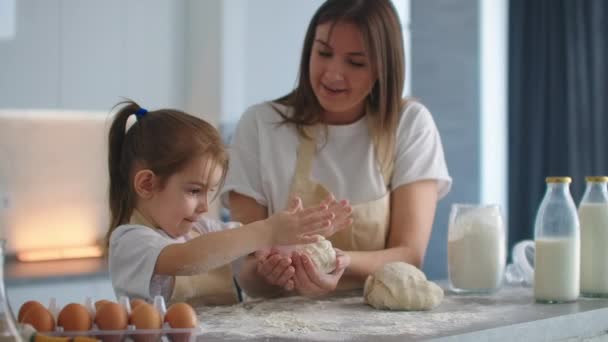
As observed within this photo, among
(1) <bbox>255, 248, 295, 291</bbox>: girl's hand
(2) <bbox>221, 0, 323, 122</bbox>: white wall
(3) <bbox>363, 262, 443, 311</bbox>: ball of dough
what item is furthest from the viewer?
(2) <bbox>221, 0, 323, 122</bbox>: white wall

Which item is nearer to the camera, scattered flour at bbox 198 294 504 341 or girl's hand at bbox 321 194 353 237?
scattered flour at bbox 198 294 504 341

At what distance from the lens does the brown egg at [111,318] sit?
990 millimetres

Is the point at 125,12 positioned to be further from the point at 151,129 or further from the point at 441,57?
the point at 441,57

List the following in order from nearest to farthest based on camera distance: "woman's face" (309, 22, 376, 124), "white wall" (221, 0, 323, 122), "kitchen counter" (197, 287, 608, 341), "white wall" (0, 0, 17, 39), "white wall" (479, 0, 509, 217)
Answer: "kitchen counter" (197, 287, 608, 341) → "woman's face" (309, 22, 376, 124) → "white wall" (0, 0, 17, 39) → "white wall" (221, 0, 323, 122) → "white wall" (479, 0, 509, 217)

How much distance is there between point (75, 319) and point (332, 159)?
107 centimetres

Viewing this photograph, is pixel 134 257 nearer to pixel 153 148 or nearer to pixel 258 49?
pixel 153 148

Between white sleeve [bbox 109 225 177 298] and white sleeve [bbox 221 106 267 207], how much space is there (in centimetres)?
53

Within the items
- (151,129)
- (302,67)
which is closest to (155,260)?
(151,129)

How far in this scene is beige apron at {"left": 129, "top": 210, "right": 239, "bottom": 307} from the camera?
5.00 ft

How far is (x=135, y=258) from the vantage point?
1.36m

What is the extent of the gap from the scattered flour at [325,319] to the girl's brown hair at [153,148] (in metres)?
0.27

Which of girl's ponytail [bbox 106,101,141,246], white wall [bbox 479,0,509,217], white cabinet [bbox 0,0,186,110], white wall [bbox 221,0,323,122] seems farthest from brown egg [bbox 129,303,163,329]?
white wall [bbox 479,0,509,217]

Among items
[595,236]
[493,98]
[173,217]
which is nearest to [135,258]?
[173,217]

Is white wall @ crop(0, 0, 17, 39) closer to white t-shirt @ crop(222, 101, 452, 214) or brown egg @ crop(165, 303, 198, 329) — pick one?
white t-shirt @ crop(222, 101, 452, 214)
